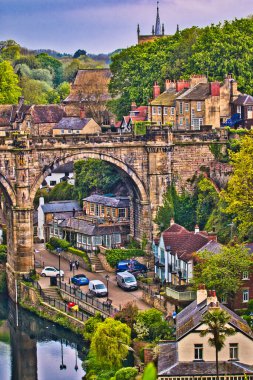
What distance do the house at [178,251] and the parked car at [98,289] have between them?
4.95 meters

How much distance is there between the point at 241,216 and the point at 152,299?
8.60 meters

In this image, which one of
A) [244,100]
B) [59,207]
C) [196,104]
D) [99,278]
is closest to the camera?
[99,278]

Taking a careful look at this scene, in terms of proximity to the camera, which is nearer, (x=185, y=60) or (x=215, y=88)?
(x=215, y=88)

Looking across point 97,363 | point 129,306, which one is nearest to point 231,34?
point 129,306

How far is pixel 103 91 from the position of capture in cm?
16112

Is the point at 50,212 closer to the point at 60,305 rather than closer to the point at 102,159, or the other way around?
the point at 102,159

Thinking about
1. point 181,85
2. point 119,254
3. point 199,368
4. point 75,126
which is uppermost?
point 181,85

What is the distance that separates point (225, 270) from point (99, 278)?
66.8 feet

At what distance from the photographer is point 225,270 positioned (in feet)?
230

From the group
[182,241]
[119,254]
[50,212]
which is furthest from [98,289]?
[50,212]

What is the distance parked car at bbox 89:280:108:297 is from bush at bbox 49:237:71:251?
48.8 feet

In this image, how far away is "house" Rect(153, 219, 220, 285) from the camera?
78.9 m

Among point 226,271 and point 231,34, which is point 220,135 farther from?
point 226,271

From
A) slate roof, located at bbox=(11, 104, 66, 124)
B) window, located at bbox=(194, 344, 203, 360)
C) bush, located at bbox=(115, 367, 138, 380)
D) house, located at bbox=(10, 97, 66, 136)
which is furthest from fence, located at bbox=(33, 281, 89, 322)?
slate roof, located at bbox=(11, 104, 66, 124)
